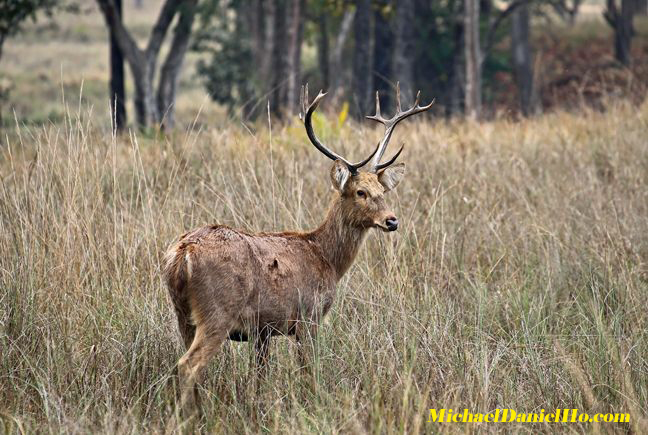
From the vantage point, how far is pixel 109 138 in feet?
27.2

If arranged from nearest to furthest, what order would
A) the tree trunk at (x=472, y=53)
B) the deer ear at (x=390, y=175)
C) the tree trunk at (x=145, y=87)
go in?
the deer ear at (x=390, y=175) → the tree trunk at (x=472, y=53) → the tree trunk at (x=145, y=87)

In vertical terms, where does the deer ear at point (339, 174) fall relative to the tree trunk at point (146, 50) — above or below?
below

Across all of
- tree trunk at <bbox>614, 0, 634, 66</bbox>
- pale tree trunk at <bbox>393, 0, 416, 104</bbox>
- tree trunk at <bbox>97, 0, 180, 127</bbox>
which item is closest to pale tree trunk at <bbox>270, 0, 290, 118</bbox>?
tree trunk at <bbox>97, 0, 180, 127</bbox>

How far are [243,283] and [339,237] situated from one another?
1.06 metres

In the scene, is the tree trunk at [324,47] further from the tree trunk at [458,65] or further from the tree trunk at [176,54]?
the tree trunk at [176,54]

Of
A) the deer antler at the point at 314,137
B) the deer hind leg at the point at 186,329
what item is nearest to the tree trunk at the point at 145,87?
the deer antler at the point at 314,137

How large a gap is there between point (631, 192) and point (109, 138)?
4.51 m

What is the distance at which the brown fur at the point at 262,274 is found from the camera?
16.4ft

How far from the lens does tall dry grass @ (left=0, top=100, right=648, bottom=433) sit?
5121 mm

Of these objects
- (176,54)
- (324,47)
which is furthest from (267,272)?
(324,47)

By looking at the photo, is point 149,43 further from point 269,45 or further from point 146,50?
point 269,45

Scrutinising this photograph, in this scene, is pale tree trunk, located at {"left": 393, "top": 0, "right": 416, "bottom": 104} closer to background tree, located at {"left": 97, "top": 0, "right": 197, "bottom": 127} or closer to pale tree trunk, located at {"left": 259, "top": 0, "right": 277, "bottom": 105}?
pale tree trunk, located at {"left": 259, "top": 0, "right": 277, "bottom": 105}

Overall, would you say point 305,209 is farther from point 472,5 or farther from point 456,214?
point 472,5

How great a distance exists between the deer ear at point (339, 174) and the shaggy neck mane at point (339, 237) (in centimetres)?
13
